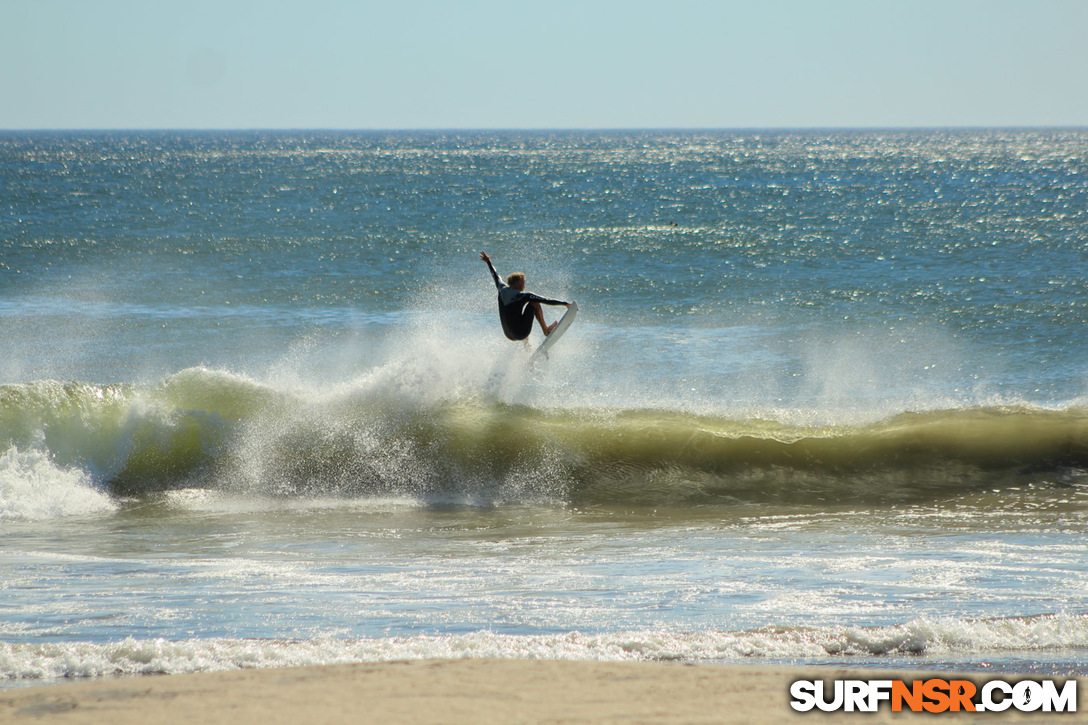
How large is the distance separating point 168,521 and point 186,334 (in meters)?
11.0

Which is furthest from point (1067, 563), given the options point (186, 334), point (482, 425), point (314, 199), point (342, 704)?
point (314, 199)

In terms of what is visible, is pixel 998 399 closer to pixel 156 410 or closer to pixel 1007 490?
pixel 1007 490

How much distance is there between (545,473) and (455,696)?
6.37 m

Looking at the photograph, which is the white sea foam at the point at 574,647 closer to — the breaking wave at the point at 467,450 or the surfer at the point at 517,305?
the breaking wave at the point at 467,450

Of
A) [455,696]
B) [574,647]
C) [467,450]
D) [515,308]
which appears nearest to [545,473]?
[467,450]

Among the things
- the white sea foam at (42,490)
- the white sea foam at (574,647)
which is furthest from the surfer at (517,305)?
the white sea foam at (574,647)

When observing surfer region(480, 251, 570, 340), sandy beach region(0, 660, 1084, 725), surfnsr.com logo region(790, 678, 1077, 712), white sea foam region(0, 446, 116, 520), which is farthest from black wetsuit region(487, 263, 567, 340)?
surfnsr.com logo region(790, 678, 1077, 712)

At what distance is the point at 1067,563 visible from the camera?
22.8ft

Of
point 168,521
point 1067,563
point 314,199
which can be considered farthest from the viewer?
point 314,199

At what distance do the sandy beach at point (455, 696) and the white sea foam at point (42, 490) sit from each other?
5.71m

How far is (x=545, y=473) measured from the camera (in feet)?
34.8

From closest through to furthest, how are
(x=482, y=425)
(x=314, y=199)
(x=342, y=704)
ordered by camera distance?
(x=342, y=704) → (x=482, y=425) → (x=314, y=199)

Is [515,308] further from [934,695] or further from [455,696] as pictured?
[934,695]

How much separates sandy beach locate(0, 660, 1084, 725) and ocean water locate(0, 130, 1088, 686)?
407mm
